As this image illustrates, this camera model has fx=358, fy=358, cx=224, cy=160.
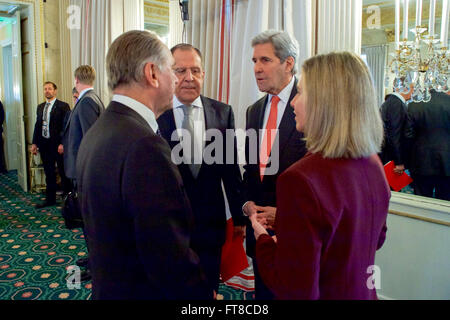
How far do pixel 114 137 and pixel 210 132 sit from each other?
954 mm

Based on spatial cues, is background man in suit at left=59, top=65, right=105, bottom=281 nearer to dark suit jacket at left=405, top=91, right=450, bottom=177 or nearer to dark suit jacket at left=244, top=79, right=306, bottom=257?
dark suit jacket at left=244, top=79, right=306, bottom=257

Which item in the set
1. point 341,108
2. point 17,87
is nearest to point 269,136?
point 341,108

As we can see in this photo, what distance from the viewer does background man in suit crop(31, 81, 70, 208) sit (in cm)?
512

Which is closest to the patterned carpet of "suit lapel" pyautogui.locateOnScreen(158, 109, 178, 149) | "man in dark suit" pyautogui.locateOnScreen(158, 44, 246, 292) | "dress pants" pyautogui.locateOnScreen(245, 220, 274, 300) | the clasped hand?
"dress pants" pyautogui.locateOnScreen(245, 220, 274, 300)

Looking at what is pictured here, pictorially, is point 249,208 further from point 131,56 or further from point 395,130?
point 395,130

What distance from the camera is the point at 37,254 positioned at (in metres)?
3.45

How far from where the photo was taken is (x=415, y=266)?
2219 mm

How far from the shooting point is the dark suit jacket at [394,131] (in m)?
2.41

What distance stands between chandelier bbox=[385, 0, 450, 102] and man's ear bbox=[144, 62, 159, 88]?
5.51 ft

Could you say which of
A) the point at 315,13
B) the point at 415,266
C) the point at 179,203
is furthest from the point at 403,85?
the point at 179,203

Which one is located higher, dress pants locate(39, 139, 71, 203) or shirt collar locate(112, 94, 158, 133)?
shirt collar locate(112, 94, 158, 133)

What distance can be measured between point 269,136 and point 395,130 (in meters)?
1.10

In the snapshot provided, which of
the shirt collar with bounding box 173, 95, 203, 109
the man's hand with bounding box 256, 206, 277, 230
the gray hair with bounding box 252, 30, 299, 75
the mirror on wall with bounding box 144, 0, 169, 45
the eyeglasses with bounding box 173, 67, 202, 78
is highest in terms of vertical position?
the mirror on wall with bounding box 144, 0, 169, 45

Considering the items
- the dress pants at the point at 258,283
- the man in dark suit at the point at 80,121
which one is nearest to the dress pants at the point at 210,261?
the dress pants at the point at 258,283
